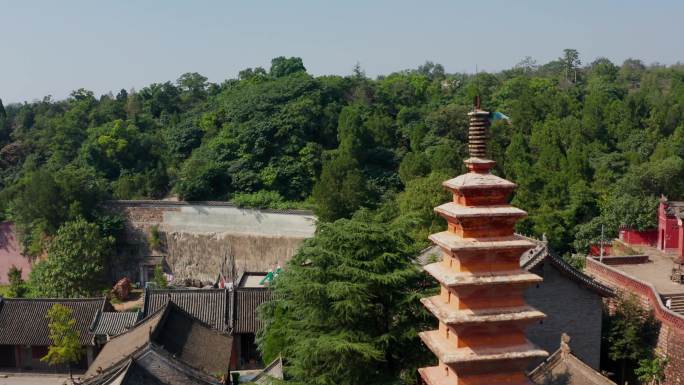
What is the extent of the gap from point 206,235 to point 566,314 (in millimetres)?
24146

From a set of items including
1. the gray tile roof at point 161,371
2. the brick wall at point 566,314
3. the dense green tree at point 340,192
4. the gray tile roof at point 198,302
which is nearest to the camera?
the gray tile roof at point 161,371

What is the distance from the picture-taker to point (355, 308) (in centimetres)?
1407

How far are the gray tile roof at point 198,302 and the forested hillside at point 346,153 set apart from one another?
8.32 meters

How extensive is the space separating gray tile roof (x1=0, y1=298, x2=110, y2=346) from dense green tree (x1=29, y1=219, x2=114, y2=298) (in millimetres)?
5486

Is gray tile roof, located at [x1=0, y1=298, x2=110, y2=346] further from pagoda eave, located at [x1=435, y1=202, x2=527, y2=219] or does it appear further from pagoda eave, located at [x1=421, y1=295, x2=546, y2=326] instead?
pagoda eave, located at [x1=435, y1=202, x2=527, y2=219]

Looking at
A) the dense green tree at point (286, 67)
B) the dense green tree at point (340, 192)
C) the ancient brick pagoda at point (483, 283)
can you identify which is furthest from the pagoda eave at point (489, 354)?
the dense green tree at point (286, 67)

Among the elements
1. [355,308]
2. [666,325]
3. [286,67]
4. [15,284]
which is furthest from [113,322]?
[286,67]

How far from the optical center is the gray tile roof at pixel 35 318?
2367 cm

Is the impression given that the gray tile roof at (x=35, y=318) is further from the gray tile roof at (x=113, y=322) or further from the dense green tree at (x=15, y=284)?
the dense green tree at (x=15, y=284)

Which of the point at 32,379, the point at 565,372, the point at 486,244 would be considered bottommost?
the point at 32,379

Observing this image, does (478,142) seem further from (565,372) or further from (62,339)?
(62,339)

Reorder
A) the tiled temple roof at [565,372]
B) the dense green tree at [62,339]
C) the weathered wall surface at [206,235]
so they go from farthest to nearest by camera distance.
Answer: the weathered wall surface at [206,235] < the dense green tree at [62,339] < the tiled temple roof at [565,372]

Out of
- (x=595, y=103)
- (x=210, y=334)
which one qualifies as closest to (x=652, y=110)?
(x=595, y=103)

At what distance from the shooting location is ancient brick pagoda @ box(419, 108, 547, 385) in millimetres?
9664
